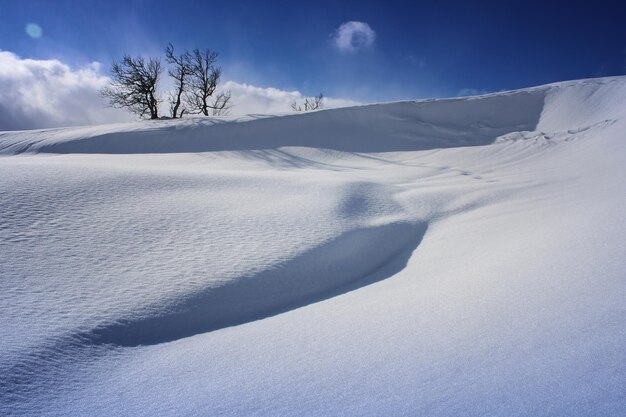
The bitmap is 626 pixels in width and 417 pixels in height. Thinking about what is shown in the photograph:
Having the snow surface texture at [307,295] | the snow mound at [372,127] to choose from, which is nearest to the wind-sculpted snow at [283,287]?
the snow surface texture at [307,295]

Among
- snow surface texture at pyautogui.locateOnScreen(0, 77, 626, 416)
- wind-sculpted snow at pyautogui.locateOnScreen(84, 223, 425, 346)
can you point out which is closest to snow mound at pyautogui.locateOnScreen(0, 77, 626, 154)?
snow surface texture at pyautogui.locateOnScreen(0, 77, 626, 416)

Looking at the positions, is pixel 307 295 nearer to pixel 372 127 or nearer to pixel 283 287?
pixel 283 287

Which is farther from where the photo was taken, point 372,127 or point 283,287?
point 372,127

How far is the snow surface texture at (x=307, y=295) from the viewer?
1066 millimetres

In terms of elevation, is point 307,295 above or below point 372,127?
below

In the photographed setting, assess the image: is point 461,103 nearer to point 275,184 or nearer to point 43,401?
point 275,184

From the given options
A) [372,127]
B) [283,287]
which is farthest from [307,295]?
[372,127]

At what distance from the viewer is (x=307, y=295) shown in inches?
80.9

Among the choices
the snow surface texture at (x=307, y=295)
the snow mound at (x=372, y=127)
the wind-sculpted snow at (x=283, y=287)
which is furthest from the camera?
the snow mound at (x=372, y=127)

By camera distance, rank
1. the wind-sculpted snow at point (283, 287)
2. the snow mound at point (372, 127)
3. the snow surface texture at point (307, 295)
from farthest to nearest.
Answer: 1. the snow mound at point (372, 127)
2. the wind-sculpted snow at point (283, 287)
3. the snow surface texture at point (307, 295)

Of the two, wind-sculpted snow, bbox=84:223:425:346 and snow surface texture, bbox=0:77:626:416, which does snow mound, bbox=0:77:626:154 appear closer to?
snow surface texture, bbox=0:77:626:416

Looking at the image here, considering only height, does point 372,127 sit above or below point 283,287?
above

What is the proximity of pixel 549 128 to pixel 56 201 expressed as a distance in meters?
11.5

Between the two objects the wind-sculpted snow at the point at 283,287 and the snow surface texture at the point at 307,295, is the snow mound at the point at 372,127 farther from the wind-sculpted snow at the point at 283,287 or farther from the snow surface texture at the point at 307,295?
the wind-sculpted snow at the point at 283,287
